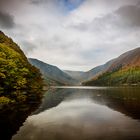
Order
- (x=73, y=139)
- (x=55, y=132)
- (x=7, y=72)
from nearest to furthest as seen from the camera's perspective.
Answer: (x=73, y=139) → (x=55, y=132) → (x=7, y=72)

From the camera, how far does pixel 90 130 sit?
90.0 feet

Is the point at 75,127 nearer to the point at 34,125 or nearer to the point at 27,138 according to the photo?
A: the point at 34,125

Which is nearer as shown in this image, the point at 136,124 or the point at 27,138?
the point at 27,138

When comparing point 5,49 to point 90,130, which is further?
point 5,49

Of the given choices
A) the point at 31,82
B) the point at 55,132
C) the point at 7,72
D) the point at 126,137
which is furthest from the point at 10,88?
the point at 126,137

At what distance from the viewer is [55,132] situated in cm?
2616

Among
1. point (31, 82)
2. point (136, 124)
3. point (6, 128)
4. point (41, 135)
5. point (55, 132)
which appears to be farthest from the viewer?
point (31, 82)

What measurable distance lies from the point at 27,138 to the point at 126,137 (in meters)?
8.99

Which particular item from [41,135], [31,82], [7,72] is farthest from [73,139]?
[31,82]

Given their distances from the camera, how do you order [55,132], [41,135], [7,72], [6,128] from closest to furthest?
[41,135] → [55,132] → [6,128] → [7,72]

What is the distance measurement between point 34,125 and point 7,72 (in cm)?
3319

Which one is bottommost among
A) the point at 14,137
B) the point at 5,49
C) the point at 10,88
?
the point at 14,137

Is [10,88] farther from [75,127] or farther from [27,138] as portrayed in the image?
[27,138]

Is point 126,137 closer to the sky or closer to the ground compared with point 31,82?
closer to the ground
